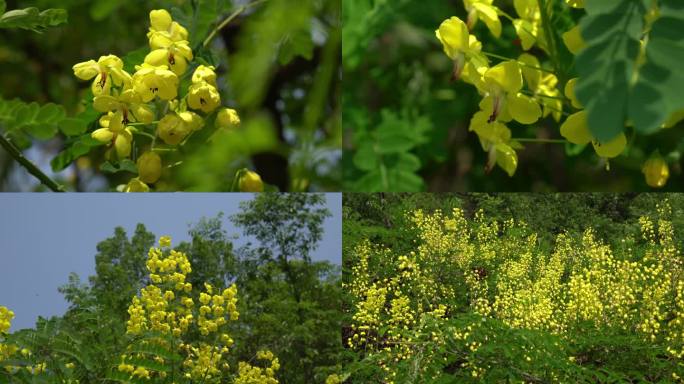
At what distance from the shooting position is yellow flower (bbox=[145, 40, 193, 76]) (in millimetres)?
1151

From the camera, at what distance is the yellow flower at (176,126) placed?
1.17 metres

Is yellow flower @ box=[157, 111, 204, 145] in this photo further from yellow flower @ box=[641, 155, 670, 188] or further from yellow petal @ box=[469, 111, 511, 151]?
yellow flower @ box=[641, 155, 670, 188]

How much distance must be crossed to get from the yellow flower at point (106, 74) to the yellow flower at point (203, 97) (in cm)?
10

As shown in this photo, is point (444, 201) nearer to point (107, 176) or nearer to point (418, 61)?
point (418, 61)

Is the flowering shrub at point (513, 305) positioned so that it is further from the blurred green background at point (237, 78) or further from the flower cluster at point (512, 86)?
the flower cluster at point (512, 86)

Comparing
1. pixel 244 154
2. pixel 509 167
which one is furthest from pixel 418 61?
pixel 509 167

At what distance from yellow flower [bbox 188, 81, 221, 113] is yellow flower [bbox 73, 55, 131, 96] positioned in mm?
96

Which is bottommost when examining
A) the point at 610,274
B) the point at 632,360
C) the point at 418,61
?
the point at 632,360

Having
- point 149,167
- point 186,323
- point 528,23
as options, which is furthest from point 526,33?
point 186,323

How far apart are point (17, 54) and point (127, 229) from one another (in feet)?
2.39

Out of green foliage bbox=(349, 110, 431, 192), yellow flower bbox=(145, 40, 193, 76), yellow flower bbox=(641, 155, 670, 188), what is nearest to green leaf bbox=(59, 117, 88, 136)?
yellow flower bbox=(145, 40, 193, 76)

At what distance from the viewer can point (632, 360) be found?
1990 millimetres

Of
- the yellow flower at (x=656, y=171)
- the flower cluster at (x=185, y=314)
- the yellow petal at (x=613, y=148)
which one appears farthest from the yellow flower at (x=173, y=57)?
the flower cluster at (x=185, y=314)

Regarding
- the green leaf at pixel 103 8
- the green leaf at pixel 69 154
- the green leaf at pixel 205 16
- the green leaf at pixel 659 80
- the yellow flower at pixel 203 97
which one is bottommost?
the green leaf at pixel 659 80
